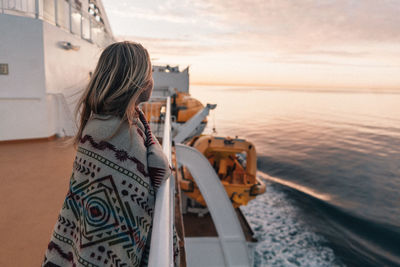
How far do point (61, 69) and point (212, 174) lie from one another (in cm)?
432

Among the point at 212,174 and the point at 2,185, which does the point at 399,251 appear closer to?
the point at 212,174

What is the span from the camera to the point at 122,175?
3.27ft

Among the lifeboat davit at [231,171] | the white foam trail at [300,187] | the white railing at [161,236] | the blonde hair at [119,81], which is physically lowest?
the white foam trail at [300,187]

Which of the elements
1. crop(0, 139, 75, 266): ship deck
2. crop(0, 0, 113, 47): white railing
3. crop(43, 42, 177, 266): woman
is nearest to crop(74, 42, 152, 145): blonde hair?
crop(43, 42, 177, 266): woman

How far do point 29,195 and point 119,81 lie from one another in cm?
290

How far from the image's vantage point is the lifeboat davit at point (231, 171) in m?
7.46

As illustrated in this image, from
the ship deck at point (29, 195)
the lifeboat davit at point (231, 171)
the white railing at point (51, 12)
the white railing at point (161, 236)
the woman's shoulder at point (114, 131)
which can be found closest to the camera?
the white railing at point (161, 236)

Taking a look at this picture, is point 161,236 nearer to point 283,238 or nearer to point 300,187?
point 283,238

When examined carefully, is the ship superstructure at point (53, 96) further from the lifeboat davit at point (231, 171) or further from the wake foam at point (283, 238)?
the lifeboat davit at point (231, 171)

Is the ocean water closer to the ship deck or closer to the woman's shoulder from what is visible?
the ship deck

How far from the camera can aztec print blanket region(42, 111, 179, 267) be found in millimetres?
1001

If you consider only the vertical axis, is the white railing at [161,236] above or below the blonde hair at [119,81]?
below

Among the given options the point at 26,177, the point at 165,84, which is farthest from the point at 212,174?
the point at 165,84

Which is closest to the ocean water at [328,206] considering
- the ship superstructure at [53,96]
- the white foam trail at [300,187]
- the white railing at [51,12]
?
the white foam trail at [300,187]
